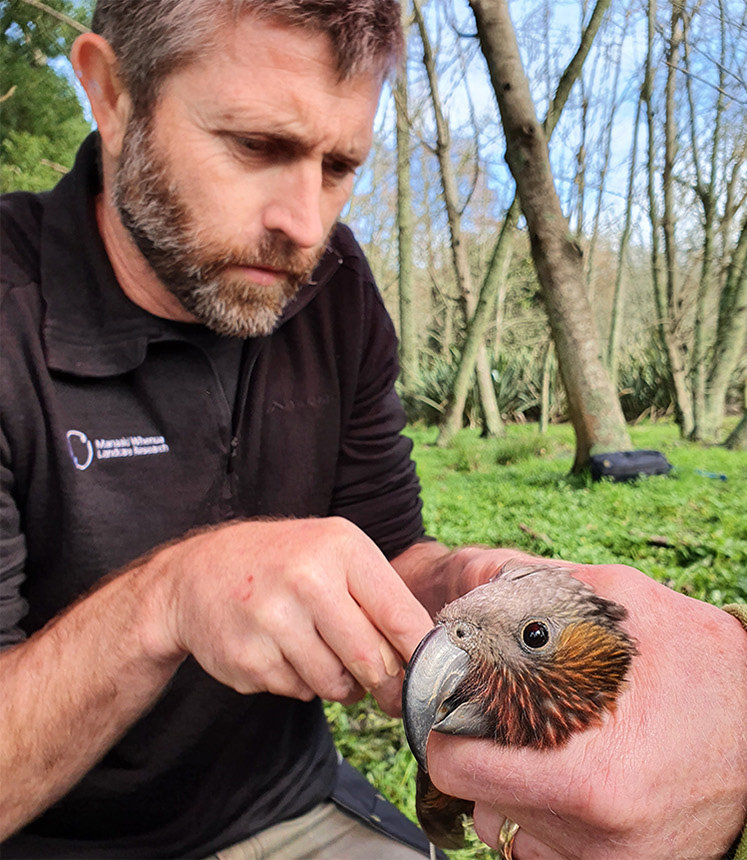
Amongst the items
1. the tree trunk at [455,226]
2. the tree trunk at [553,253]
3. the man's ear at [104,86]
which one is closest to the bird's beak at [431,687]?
the man's ear at [104,86]

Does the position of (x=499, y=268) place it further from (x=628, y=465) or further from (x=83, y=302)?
(x=83, y=302)

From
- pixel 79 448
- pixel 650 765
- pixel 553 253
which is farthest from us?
pixel 553 253

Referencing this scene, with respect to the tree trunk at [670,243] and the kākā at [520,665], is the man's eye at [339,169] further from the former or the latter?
the kākā at [520,665]

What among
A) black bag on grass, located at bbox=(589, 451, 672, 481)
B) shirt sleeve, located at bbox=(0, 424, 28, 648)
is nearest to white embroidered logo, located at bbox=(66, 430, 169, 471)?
shirt sleeve, located at bbox=(0, 424, 28, 648)

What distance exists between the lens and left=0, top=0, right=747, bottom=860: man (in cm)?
83

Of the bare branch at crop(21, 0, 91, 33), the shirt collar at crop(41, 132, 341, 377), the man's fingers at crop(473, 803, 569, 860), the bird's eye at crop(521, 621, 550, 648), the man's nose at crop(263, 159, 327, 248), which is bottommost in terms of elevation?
the man's fingers at crop(473, 803, 569, 860)

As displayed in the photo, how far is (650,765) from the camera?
745mm

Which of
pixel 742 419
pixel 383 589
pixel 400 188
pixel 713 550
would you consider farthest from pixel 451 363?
pixel 383 589

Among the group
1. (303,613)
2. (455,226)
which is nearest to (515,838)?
(303,613)

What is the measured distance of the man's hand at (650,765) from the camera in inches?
29.4

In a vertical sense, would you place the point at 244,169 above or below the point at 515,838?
above

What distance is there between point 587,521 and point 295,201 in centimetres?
126

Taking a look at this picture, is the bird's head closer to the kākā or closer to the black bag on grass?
the kākā

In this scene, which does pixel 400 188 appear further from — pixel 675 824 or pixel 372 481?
pixel 675 824
